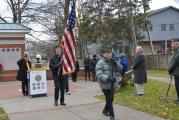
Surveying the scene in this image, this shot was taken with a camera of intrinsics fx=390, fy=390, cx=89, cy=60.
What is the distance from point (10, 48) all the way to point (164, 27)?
42.1 meters

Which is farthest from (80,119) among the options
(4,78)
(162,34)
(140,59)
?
(162,34)

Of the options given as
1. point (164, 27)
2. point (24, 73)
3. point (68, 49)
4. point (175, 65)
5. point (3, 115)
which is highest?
point (164, 27)

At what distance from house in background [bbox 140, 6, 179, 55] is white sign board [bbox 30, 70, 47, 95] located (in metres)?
48.0

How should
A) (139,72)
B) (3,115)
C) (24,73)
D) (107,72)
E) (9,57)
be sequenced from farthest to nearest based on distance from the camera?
(9,57), (24,73), (139,72), (3,115), (107,72)

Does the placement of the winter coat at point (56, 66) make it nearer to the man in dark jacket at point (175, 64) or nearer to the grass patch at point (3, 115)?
the grass patch at point (3, 115)

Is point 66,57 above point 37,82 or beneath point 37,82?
above

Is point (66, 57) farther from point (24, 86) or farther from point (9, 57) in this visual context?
point (9, 57)

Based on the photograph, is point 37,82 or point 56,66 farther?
point 37,82

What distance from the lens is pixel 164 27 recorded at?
6419 centimetres

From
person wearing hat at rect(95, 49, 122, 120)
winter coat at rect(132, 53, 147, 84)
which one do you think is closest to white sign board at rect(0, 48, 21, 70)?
winter coat at rect(132, 53, 147, 84)

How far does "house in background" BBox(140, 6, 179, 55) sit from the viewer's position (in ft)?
206

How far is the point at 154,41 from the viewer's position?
65062 mm

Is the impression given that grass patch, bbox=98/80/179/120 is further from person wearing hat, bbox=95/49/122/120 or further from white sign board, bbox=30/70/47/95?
white sign board, bbox=30/70/47/95

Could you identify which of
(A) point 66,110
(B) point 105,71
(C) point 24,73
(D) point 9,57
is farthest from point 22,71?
(D) point 9,57
